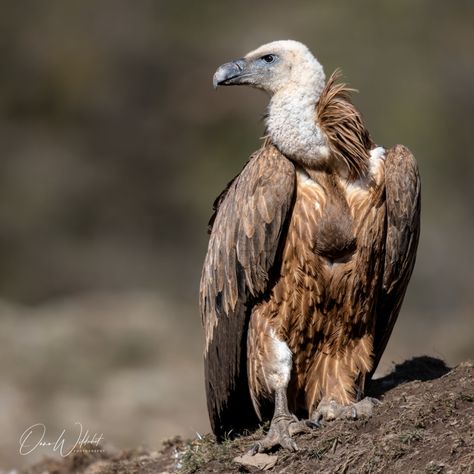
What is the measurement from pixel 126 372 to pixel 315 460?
38.8 ft

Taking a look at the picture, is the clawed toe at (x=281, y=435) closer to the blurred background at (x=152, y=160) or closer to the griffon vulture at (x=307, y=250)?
the griffon vulture at (x=307, y=250)

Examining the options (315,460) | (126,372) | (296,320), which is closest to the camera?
(315,460)

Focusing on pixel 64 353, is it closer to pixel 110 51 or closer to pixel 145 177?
pixel 145 177

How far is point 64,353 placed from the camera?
2033cm

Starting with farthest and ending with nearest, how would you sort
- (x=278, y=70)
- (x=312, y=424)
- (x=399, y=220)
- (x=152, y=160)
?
1. (x=152, y=160)
2. (x=278, y=70)
3. (x=399, y=220)
4. (x=312, y=424)

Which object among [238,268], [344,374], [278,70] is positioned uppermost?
[278,70]

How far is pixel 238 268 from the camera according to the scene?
8945 millimetres

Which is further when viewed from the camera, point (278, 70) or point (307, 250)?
point (278, 70)

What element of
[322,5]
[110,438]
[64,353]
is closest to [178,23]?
[322,5]

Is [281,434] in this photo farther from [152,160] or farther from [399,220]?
[152,160]

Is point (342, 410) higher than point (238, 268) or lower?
lower

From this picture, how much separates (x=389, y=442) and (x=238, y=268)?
5.15 ft

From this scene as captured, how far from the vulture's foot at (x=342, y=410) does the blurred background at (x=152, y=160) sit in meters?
9.21

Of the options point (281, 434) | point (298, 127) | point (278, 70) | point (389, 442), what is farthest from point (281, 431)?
point (278, 70)
